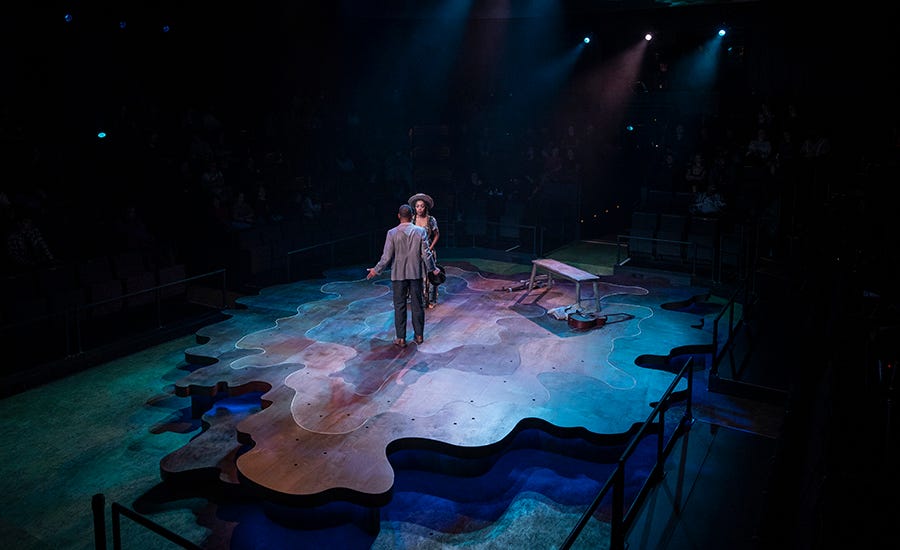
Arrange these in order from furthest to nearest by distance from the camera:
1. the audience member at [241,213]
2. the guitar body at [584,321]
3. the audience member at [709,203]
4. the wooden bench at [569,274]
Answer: the audience member at [709,203] → the audience member at [241,213] → the wooden bench at [569,274] → the guitar body at [584,321]

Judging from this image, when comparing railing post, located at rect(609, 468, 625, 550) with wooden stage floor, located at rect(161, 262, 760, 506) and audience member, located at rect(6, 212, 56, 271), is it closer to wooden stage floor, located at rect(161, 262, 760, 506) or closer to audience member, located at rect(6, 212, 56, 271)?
wooden stage floor, located at rect(161, 262, 760, 506)

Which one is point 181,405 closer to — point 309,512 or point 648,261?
point 309,512

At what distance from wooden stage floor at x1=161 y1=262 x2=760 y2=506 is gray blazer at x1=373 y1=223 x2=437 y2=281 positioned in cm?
101

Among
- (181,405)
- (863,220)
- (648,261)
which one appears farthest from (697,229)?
(181,405)

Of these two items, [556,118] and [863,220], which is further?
[556,118]

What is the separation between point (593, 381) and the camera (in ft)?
25.1

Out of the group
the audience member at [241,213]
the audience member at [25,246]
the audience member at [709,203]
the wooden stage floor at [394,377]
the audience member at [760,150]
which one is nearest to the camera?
the wooden stage floor at [394,377]

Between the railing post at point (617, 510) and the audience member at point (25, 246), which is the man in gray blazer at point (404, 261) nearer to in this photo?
the railing post at point (617, 510)

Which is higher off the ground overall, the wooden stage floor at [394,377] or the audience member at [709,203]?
the audience member at [709,203]

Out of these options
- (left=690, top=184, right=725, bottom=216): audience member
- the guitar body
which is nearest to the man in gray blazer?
the guitar body

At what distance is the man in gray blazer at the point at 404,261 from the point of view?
27.1 ft

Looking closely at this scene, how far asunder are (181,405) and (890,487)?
716 centimetres

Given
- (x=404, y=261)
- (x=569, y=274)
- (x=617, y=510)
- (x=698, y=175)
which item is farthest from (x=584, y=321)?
(x=698, y=175)

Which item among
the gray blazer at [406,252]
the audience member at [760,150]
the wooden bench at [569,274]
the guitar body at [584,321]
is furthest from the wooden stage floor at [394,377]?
the audience member at [760,150]
